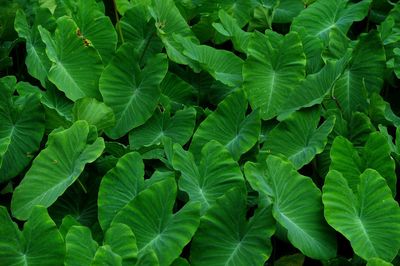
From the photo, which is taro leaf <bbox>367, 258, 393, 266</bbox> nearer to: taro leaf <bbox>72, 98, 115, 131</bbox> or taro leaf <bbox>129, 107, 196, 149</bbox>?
taro leaf <bbox>129, 107, 196, 149</bbox>

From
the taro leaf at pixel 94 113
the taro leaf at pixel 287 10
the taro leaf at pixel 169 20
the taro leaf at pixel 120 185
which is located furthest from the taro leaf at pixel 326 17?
the taro leaf at pixel 120 185

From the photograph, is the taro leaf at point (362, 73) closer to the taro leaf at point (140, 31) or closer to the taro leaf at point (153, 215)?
the taro leaf at point (140, 31)

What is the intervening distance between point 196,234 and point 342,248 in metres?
0.55

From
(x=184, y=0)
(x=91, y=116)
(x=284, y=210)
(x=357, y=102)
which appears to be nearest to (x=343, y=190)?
(x=284, y=210)

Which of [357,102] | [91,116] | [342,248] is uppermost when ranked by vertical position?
[91,116]

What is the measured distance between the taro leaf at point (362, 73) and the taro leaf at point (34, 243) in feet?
4.00

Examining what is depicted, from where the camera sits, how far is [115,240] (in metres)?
2.11

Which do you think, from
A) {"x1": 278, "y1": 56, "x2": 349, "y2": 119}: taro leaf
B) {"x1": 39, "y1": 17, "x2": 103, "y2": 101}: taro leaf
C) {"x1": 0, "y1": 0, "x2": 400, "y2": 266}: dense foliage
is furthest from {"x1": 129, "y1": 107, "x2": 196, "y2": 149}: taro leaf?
{"x1": 278, "y1": 56, "x2": 349, "y2": 119}: taro leaf

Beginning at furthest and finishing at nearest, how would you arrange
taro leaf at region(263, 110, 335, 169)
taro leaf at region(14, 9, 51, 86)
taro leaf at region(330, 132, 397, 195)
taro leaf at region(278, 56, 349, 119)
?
1. taro leaf at region(14, 9, 51, 86)
2. taro leaf at region(278, 56, 349, 119)
3. taro leaf at region(263, 110, 335, 169)
4. taro leaf at region(330, 132, 397, 195)

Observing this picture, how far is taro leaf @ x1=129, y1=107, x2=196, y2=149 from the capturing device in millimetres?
2645

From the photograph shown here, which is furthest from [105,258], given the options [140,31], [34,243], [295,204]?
[140,31]

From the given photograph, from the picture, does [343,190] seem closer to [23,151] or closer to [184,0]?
[23,151]

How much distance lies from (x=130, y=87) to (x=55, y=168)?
Result: 53 centimetres

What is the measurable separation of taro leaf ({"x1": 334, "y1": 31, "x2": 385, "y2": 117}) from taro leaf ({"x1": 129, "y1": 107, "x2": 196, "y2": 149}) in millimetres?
571
